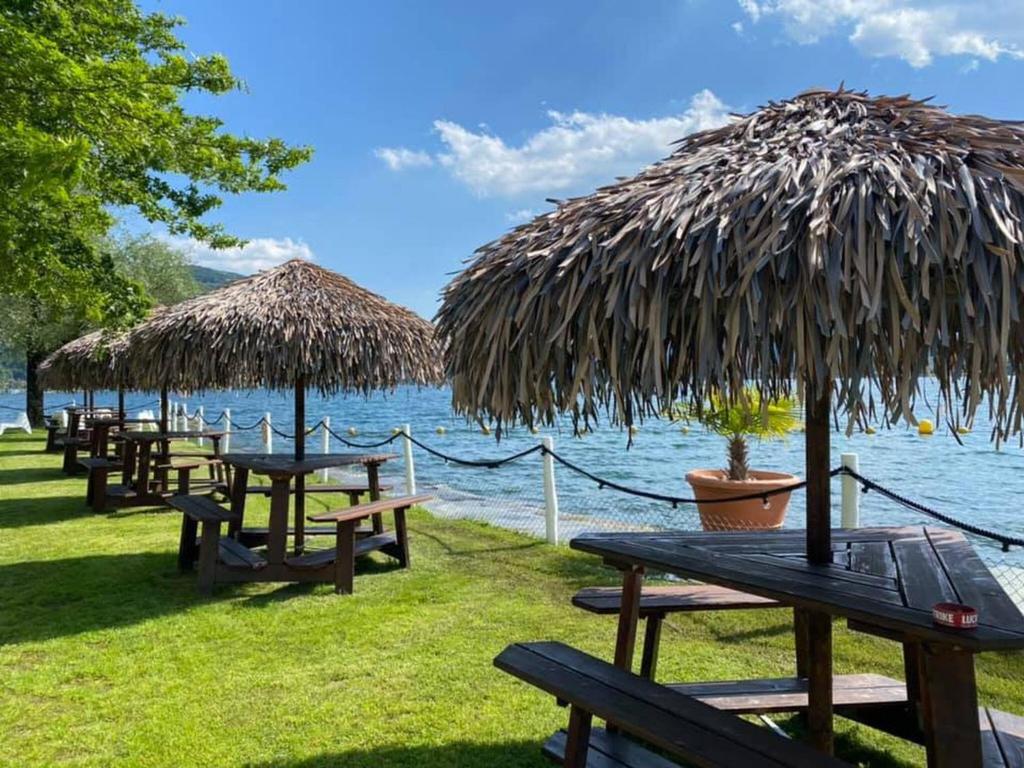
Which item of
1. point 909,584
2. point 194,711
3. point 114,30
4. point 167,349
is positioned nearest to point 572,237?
point 909,584

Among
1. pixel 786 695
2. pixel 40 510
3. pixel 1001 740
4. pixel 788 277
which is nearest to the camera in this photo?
pixel 788 277

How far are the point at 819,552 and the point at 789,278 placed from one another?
4.11 ft

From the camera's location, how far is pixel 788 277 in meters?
1.97

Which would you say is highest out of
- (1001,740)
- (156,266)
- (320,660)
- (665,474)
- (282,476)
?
(156,266)

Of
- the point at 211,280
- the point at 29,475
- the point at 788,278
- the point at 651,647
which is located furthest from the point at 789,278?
the point at 211,280

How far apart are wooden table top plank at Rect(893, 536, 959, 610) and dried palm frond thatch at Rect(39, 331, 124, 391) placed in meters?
9.25

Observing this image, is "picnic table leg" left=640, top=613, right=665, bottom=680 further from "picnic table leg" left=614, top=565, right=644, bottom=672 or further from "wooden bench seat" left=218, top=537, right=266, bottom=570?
"wooden bench seat" left=218, top=537, right=266, bottom=570

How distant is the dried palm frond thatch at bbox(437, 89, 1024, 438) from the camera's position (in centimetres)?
188

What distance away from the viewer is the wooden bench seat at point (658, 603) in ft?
10.2

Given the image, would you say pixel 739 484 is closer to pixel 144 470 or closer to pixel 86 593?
pixel 86 593

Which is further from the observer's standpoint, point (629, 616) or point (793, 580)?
point (629, 616)

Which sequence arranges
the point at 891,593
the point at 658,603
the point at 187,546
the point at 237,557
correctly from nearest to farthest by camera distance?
the point at 891,593, the point at 658,603, the point at 237,557, the point at 187,546

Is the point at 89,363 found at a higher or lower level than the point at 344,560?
higher

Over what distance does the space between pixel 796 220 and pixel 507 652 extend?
1896mm
